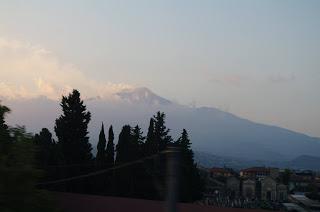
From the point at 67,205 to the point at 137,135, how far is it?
2731 cm

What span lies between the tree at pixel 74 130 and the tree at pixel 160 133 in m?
6.86

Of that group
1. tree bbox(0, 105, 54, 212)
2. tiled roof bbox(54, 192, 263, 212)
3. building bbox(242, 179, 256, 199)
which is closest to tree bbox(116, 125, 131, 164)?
tiled roof bbox(54, 192, 263, 212)

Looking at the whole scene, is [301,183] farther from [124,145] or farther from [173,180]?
[173,180]

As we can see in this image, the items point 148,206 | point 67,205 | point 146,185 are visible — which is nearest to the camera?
point 148,206

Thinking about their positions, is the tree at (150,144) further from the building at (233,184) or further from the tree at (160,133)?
the building at (233,184)

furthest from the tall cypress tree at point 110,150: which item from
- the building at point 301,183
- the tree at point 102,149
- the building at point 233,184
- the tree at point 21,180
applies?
the tree at point 21,180

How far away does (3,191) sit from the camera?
280 inches

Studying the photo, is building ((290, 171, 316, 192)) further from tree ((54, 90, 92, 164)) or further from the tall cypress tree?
tree ((54, 90, 92, 164))

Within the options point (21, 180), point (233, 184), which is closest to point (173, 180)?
point (21, 180)

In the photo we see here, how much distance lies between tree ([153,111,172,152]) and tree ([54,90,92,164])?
270 inches

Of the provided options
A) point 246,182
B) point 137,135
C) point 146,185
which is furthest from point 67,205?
point 246,182

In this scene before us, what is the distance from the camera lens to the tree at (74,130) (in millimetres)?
39406

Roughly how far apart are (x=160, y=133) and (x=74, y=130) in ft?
30.3

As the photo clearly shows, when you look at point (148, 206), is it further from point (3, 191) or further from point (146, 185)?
point (146, 185)
